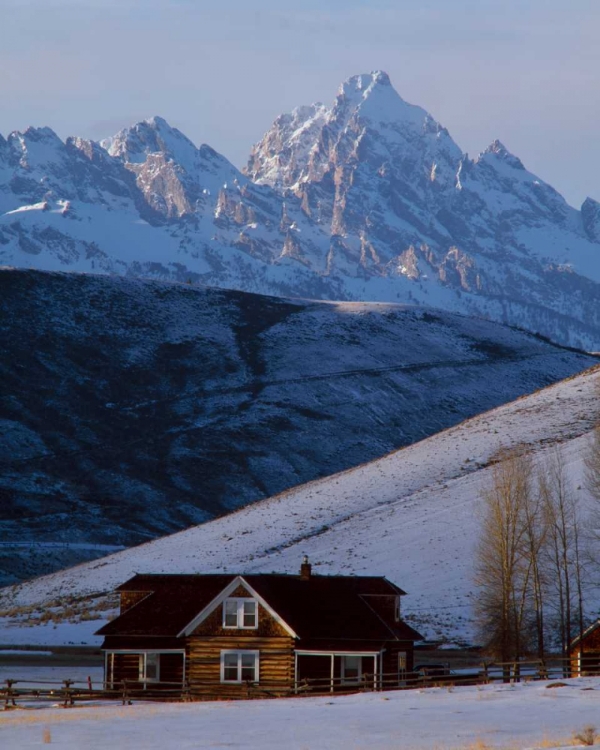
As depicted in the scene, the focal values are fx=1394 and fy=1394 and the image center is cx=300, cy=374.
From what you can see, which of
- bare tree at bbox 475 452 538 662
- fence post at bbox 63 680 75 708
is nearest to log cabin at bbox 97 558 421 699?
fence post at bbox 63 680 75 708

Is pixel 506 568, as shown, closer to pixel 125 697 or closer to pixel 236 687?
pixel 236 687

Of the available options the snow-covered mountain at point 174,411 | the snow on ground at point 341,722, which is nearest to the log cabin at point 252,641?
the snow on ground at point 341,722

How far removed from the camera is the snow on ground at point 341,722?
32.0 m

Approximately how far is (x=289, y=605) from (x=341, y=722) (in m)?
17.1

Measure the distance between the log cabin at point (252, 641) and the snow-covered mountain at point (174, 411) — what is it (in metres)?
64.1

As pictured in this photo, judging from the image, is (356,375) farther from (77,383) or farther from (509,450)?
(509,450)

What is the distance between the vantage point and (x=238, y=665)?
52.2m

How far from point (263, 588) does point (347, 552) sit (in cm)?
3629

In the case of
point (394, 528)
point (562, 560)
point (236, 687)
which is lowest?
point (236, 687)

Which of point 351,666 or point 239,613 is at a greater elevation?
point 239,613

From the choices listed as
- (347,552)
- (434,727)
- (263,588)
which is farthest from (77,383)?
(434,727)

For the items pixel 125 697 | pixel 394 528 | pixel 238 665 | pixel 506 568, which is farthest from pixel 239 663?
pixel 394 528

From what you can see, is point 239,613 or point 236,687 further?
point 239,613

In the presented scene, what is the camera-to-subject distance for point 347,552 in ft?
292
